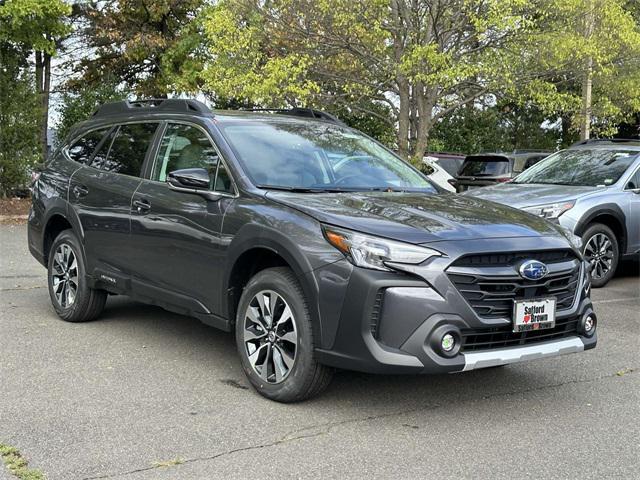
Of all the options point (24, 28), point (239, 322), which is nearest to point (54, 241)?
point (239, 322)

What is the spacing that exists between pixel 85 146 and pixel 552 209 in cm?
504

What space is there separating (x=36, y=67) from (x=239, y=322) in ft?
55.7

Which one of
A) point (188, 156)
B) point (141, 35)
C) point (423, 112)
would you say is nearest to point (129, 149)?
point (188, 156)

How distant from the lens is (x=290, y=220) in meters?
4.35

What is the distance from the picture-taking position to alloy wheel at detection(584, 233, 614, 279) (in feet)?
28.5

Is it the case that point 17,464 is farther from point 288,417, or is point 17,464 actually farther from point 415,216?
point 415,216

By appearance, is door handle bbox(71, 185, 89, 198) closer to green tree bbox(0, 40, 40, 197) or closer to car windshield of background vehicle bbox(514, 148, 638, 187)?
car windshield of background vehicle bbox(514, 148, 638, 187)

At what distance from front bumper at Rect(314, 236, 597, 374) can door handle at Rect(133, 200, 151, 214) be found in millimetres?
1931

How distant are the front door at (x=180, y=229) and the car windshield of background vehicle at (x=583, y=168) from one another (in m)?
5.59

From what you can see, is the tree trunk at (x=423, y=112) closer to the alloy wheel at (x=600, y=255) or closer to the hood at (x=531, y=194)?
the hood at (x=531, y=194)

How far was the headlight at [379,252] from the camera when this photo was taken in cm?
396

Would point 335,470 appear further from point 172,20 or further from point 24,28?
point 172,20

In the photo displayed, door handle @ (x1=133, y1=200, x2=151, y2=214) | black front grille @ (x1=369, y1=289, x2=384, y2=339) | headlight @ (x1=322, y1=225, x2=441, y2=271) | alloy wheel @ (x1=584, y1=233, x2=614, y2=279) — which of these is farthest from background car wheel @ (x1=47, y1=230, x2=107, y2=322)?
alloy wheel @ (x1=584, y1=233, x2=614, y2=279)

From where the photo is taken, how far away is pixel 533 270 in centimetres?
417
